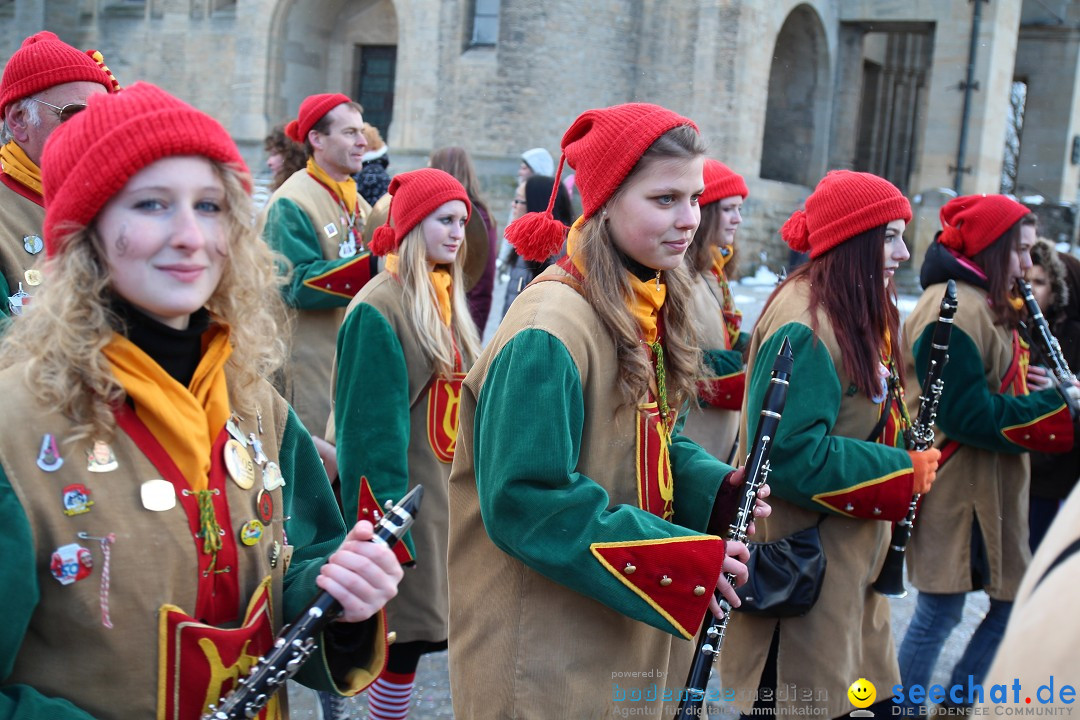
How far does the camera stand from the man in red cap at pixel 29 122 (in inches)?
120

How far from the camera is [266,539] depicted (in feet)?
6.43

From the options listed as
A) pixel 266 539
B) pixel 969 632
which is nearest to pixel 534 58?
pixel 969 632

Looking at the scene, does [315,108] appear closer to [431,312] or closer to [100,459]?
[431,312]

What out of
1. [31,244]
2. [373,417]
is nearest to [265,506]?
[31,244]

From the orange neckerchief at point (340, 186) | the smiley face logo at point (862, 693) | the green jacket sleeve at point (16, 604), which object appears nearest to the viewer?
the green jacket sleeve at point (16, 604)

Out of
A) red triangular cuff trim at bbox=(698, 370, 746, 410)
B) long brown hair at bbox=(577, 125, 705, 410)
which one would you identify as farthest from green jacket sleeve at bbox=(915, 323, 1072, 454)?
long brown hair at bbox=(577, 125, 705, 410)

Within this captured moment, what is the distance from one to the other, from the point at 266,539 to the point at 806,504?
1.93 m

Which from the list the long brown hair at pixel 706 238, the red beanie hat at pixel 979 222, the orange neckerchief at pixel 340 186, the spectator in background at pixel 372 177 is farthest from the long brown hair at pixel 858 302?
the spectator in background at pixel 372 177

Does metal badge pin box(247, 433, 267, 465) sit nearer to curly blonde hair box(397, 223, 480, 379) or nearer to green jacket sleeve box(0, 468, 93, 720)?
green jacket sleeve box(0, 468, 93, 720)

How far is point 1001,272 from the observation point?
4.45m

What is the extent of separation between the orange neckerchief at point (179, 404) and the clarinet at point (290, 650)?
30 cm

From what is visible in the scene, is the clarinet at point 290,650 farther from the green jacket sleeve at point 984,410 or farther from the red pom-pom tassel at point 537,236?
the green jacket sleeve at point 984,410

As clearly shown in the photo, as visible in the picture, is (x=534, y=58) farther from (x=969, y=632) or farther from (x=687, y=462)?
(x=687, y=462)

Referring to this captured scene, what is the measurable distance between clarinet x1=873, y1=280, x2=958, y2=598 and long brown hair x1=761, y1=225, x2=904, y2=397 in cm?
32
